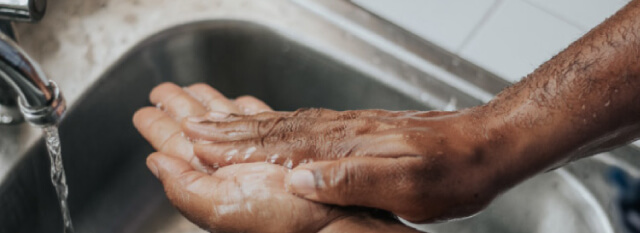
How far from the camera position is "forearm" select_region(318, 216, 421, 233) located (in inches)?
25.5

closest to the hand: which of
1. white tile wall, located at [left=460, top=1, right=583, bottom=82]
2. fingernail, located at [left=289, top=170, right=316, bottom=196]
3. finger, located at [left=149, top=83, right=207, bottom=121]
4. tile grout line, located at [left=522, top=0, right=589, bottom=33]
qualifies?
fingernail, located at [left=289, top=170, right=316, bottom=196]

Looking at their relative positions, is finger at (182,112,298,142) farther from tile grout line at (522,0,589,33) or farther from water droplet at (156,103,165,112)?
tile grout line at (522,0,589,33)

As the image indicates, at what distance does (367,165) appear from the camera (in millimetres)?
610

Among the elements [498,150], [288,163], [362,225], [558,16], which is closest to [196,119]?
[288,163]

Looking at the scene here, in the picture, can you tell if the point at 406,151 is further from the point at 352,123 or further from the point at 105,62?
the point at 105,62

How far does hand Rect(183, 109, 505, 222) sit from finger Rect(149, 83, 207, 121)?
15cm

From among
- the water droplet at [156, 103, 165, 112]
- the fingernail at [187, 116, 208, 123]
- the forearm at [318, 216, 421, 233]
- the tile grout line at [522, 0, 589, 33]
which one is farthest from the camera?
the tile grout line at [522, 0, 589, 33]

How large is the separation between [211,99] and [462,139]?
0.40m

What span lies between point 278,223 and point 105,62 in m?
0.38

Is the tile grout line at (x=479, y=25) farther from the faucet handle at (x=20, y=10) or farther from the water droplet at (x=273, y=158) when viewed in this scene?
the faucet handle at (x=20, y=10)

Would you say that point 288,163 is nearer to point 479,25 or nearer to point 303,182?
point 303,182

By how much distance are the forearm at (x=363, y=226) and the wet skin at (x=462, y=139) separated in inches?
1.3

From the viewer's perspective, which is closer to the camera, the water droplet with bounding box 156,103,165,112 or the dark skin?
the dark skin

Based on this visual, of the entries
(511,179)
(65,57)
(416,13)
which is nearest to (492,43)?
(416,13)
